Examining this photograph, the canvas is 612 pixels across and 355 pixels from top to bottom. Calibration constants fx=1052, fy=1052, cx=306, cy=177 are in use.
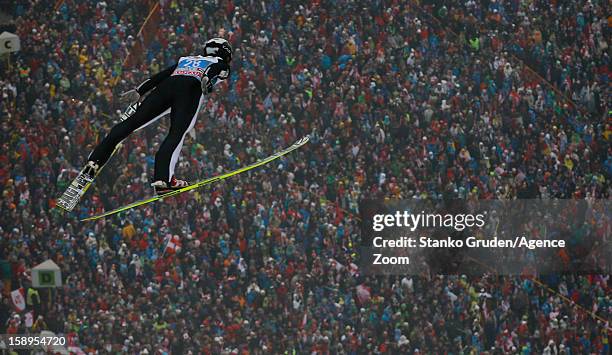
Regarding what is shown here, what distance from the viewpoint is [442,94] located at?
13625 mm

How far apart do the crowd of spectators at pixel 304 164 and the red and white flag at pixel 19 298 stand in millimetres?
92

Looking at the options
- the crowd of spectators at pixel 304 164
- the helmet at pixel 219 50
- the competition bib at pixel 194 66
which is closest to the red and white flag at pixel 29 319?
the crowd of spectators at pixel 304 164

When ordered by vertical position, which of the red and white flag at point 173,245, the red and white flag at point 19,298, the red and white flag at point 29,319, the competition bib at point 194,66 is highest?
the competition bib at point 194,66

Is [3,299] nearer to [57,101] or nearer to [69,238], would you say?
[69,238]

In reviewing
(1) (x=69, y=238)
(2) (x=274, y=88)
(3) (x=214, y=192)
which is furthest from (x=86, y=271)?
(2) (x=274, y=88)

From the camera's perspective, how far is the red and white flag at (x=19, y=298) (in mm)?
13367

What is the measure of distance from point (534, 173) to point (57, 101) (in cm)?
622

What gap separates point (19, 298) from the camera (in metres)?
13.4

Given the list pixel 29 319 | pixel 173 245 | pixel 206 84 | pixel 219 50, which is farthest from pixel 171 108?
pixel 29 319

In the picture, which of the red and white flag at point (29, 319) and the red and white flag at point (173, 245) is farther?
the red and white flag at point (173, 245)

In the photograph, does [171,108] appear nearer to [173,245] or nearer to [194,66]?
[194,66]

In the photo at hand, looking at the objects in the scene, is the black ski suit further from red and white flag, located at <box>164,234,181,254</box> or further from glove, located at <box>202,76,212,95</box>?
red and white flag, located at <box>164,234,181,254</box>

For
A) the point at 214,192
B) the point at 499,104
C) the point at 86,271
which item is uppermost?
the point at 499,104

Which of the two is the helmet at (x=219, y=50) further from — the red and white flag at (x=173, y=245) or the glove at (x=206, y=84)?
the red and white flag at (x=173, y=245)
